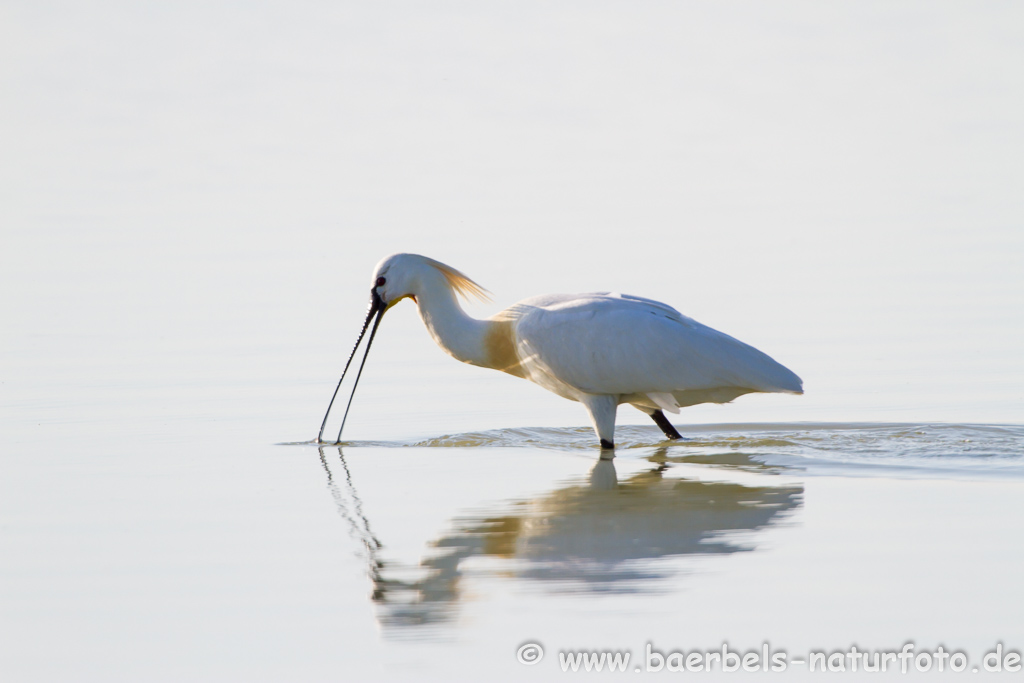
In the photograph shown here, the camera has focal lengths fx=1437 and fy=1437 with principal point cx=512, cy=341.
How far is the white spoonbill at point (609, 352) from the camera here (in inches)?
362

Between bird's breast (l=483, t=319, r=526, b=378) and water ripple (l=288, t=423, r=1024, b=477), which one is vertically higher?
bird's breast (l=483, t=319, r=526, b=378)

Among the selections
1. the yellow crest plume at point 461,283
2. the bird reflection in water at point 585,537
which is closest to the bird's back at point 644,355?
the yellow crest plume at point 461,283

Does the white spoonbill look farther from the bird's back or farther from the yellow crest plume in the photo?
the yellow crest plume

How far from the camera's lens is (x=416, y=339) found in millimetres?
14930

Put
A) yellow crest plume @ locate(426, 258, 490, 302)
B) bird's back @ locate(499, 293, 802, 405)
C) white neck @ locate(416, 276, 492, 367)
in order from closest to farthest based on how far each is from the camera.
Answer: bird's back @ locate(499, 293, 802, 405) < white neck @ locate(416, 276, 492, 367) < yellow crest plume @ locate(426, 258, 490, 302)

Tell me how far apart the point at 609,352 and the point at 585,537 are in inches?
109

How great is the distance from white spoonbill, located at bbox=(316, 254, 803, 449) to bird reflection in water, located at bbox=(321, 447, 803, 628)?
108 centimetres

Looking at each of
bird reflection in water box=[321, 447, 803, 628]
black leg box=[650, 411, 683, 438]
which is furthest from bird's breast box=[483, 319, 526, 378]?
bird reflection in water box=[321, 447, 803, 628]

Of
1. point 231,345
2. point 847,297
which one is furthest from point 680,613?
point 847,297

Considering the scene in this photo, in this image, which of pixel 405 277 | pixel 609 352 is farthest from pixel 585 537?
pixel 405 277

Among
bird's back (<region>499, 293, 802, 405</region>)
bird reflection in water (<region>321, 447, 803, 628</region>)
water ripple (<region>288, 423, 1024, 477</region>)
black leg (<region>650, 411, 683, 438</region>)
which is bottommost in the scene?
bird reflection in water (<region>321, 447, 803, 628</region>)

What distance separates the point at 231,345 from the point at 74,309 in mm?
3387

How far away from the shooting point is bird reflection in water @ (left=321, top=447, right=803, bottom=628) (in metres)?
5.77

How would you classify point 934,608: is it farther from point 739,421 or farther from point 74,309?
point 74,309
